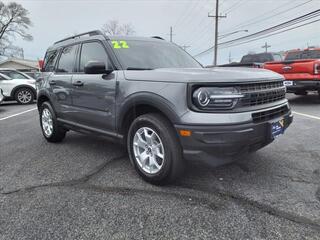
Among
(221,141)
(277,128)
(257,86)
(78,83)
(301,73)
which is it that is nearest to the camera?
(221,141)

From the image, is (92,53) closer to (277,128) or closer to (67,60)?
(67,60)

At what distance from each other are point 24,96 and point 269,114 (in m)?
12.7

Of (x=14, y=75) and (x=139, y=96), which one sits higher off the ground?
(x=14, y=75)

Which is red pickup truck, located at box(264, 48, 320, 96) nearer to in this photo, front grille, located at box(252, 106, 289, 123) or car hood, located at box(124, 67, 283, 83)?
front grille, located at box(252, 106, 289, 123)

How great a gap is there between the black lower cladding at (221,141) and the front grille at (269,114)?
2.2 inches

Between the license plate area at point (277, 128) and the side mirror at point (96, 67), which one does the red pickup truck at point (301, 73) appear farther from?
the side mirror at point (96, 67)

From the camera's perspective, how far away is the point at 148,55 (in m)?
4.01

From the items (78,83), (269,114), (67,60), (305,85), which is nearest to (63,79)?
(67,60)

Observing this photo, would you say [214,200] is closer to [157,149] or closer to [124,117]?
[157,149]

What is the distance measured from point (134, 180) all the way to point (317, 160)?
2542 mm

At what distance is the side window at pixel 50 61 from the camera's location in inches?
206

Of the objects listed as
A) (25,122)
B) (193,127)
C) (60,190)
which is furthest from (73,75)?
(25,122)

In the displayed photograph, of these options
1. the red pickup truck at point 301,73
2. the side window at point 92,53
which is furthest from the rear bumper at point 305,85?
the side window at point 92,53

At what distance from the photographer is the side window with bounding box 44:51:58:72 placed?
206 inches
